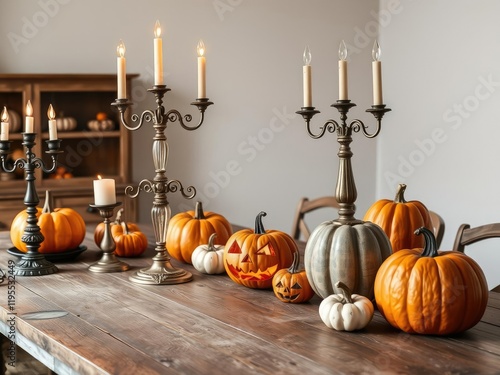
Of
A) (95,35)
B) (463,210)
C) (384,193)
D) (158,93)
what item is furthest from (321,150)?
(158,93)

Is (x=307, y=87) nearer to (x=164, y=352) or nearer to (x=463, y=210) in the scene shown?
(x=164, y=352)

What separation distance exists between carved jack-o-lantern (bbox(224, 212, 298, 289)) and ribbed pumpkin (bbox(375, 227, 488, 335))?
18.3 inches

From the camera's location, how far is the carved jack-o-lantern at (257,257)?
198cm

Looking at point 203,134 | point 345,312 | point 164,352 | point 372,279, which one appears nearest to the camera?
point 164,352

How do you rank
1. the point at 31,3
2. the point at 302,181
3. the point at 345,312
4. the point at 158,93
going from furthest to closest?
1. the point at 302,181
2. the point at 31,3
3. the point at 158,93
4. the point at 345,312

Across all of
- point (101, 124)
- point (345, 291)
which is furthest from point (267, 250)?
point (101, 124)

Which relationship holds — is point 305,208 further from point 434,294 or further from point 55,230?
point 434,294

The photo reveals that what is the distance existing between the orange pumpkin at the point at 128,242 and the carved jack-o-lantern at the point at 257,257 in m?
0.54

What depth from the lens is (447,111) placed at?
199 inches

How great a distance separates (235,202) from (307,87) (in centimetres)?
354

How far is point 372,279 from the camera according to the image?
171 centimetres

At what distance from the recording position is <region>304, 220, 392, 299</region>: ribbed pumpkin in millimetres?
1707

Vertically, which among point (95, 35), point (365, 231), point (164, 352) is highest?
point (95, 35)

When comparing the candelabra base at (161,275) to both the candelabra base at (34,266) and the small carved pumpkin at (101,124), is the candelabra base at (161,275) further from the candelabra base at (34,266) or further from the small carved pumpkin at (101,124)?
the small carved pumpkin at (101,124)
